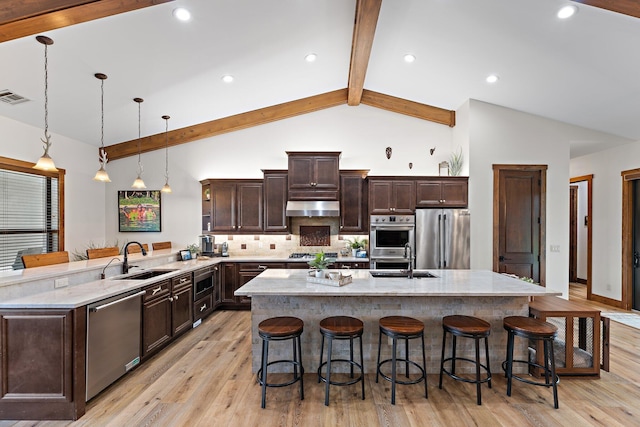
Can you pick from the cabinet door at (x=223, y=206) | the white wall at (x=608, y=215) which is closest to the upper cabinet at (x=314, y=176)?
the cabinet door at (x=223, y=206)

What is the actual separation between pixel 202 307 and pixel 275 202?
2104mm

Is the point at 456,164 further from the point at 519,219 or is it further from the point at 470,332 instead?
the point at 470,332

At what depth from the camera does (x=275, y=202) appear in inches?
219

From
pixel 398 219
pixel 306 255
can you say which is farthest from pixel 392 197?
pixel 306 255

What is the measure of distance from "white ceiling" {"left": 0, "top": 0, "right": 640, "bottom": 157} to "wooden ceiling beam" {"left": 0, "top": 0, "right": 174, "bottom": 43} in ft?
0.68

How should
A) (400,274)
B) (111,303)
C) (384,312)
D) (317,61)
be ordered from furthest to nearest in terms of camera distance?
1. (317,61)
2. (400,274)
3. (384,312)
4. (111,303)

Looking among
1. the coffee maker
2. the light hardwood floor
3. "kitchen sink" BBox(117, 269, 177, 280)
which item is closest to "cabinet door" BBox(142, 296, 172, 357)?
the light hardwood floor

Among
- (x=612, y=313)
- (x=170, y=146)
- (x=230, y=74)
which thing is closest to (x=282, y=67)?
(x=230, y=74)

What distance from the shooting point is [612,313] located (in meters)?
5.01

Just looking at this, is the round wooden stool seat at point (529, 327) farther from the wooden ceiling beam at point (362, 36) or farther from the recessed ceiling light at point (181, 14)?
the recessed ceiling light at point (181, 14)

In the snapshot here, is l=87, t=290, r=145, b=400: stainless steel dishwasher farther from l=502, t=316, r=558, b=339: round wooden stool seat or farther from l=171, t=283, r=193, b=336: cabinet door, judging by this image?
l=502, t=316, r=558, b=339: round wooden stool seat

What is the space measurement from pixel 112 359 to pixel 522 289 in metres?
3.82

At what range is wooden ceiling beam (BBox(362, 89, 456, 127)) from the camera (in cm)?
576

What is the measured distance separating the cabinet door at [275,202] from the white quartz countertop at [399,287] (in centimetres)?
222
